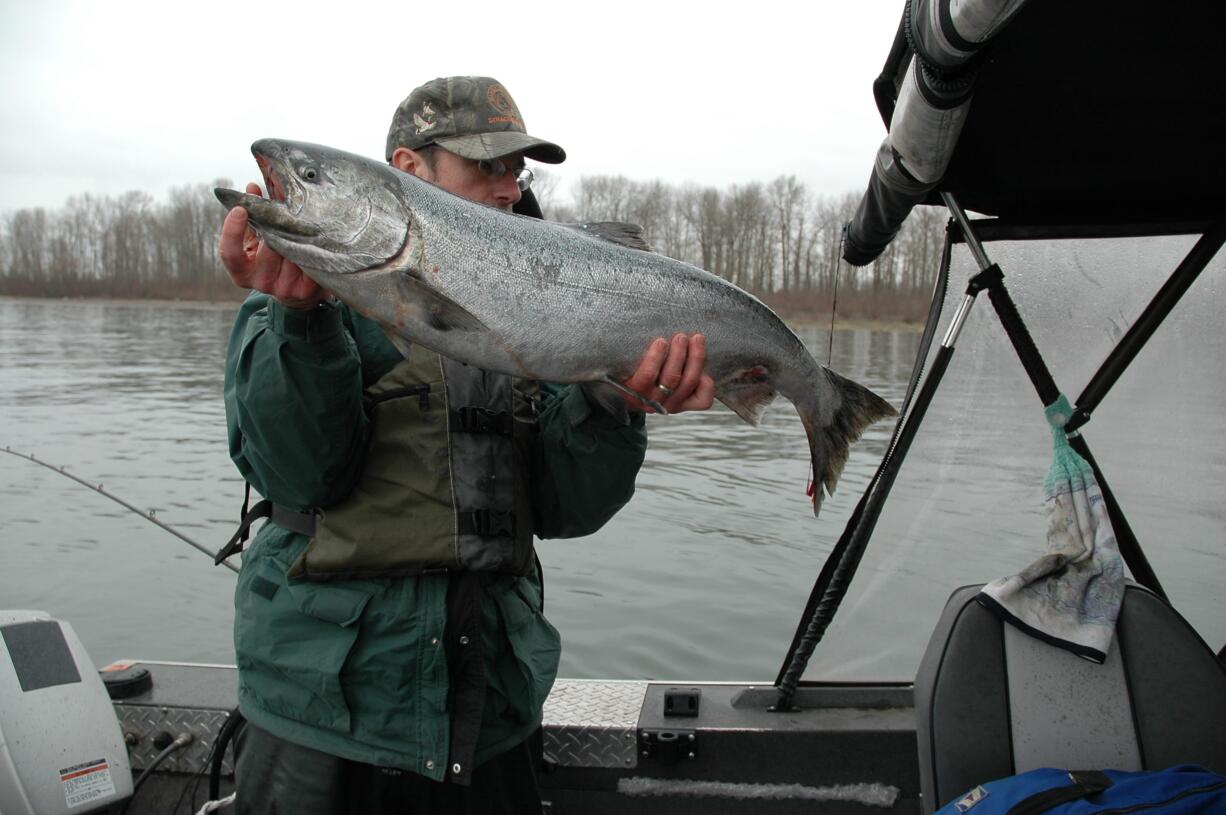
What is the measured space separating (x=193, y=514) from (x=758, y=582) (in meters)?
6.16

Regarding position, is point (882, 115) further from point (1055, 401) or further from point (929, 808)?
point (929, 808)

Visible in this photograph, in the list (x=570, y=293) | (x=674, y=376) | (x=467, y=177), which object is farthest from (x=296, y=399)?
(x=674, y=376)

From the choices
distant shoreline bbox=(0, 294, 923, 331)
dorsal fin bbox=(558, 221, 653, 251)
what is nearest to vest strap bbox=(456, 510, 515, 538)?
dorsal fin bbox=(558, 221, 653, 251)

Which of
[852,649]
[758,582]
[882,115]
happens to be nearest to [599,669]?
[758,582]

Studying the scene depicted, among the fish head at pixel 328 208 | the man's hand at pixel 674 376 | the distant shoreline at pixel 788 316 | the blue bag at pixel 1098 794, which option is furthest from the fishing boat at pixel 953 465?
the distant shoreline at pixel 788 316

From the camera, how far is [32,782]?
300 cm

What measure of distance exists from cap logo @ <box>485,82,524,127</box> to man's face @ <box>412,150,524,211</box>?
98 millimetres

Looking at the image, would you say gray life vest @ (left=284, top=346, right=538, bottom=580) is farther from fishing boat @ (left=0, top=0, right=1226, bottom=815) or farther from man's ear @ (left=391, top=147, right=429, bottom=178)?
fishing boat @ (left=0, top=0, right=1226, bottom=815)

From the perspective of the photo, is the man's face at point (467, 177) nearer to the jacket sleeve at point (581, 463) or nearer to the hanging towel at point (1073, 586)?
the jacket sleeve at point (581, 463)

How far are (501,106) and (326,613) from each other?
1.46 m

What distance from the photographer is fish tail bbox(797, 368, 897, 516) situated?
9.91 feet

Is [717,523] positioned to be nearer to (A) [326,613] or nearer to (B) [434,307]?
(A) [326,613]

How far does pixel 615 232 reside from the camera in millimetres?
2639

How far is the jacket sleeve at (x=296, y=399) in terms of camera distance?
229 centimetres
